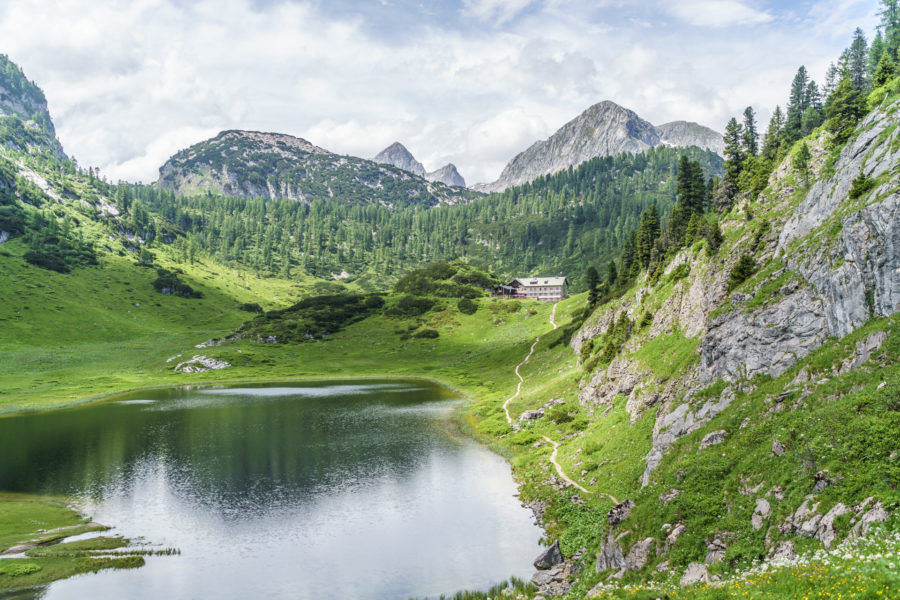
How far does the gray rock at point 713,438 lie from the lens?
3316cm

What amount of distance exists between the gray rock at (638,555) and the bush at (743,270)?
3015cm

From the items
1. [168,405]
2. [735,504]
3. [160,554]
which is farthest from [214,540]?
[168,405]

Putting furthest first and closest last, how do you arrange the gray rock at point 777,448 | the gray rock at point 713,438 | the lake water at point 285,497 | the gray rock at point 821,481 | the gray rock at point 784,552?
1. the lake water at point 285,497
2. the gray rock at point 713,438
3. the gray rock at point 777,448
4. the gray rock at point 821,481
5. the gray rock at point 784,552

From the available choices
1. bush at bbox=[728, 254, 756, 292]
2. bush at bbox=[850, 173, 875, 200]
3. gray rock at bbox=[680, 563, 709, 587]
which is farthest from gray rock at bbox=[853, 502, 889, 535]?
bush at bbox=[728, 254, 756, 292]

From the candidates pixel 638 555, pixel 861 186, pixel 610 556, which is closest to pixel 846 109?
pixel 861 186

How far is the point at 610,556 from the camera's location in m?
31.2

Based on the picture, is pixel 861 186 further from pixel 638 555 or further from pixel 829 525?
pixel 638 555

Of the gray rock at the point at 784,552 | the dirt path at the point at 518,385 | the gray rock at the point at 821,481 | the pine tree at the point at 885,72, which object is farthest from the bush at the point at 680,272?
the gray rock at the point at 784,552

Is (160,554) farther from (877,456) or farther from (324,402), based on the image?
(324,402)

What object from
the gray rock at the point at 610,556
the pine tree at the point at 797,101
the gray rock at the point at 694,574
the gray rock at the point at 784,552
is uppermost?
the pine tree at the point at 797,101

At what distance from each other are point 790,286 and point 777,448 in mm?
17204

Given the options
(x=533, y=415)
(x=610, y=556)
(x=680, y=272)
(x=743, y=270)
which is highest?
(x=680, y=272)

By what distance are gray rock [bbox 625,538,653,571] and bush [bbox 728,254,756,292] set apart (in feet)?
98.9

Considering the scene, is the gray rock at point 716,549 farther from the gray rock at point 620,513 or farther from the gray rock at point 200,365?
the gray rock at point 200,365
